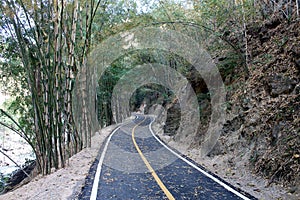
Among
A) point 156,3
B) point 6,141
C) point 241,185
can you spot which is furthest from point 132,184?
point 6,141

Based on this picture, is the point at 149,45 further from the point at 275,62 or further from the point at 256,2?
the point at 275,62

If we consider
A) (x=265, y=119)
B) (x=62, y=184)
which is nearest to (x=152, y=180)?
(x=62, y=184)

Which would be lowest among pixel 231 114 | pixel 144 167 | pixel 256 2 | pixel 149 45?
pixel 144 167

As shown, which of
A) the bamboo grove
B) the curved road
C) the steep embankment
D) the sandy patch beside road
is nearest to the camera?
the curved road

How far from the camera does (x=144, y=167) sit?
285 inches

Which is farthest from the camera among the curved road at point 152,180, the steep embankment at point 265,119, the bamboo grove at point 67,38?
the bamboo grove at point 67,38

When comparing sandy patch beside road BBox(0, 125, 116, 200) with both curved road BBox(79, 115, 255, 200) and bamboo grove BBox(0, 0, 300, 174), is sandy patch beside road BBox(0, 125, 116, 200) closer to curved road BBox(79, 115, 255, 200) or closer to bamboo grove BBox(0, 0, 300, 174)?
curved road BBox(79, 115, 255, 200)

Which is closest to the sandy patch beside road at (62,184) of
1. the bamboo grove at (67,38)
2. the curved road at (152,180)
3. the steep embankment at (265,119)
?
the curved road at (152,180)

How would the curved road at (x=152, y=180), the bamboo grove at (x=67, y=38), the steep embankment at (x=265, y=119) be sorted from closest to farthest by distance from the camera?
the curved road at (x=152, y=180), the steep embankment at (x=265, y=119), the bamboo grove at (x=67, y=38)

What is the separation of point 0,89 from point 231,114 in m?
12.0

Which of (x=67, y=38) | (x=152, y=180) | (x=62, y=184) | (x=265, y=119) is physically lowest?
(x=152, y=180)

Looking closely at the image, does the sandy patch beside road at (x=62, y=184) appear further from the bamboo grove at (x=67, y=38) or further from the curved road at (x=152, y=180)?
the bamboo grove at (x=67, y=38)

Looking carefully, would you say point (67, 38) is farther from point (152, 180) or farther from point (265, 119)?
point (265, 119)

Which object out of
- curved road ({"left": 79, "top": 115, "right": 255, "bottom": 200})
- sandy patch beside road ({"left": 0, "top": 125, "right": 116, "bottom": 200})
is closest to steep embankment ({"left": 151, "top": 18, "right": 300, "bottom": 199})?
curved road ({"left": 79, "top": 115, "right": 255, "bottom": 200})
